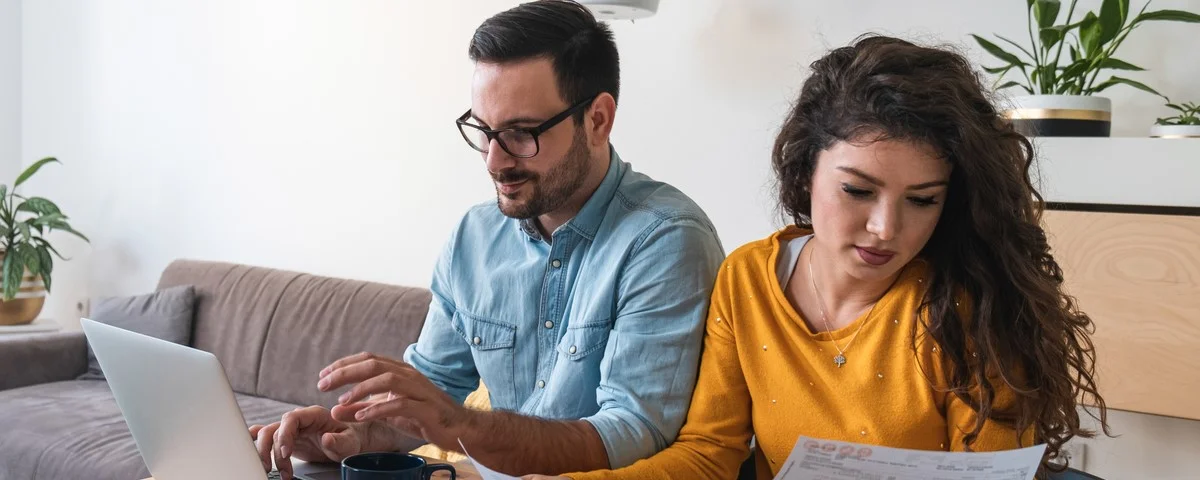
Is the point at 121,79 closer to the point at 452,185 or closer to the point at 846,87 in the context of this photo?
the point at 452,185

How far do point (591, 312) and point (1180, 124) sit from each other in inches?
50.0

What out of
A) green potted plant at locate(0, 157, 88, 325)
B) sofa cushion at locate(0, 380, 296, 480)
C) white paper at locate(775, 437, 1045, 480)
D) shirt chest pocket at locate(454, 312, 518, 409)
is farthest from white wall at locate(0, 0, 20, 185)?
white paper at locate(775, 437, 1045, 480)

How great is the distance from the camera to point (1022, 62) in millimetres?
2232

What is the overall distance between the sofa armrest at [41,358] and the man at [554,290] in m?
2.42

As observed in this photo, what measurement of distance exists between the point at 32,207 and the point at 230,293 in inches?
39.6

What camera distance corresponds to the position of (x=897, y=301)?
4.31 feet

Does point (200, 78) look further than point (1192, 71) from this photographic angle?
Yes

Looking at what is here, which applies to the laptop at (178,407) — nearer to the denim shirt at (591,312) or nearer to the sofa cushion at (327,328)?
the denim shirt at (591,312)

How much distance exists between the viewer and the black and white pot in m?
2.06

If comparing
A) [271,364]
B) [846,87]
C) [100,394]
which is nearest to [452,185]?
[271,364]

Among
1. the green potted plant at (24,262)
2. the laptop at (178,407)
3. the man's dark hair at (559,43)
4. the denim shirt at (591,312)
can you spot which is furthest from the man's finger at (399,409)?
the green potted plant at (24,262)

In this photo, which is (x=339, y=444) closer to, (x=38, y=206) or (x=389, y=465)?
(x=389, y=465)

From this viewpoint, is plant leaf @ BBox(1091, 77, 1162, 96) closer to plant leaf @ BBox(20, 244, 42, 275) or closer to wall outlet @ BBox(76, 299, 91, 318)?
plant leaf @ BBox(20, 244, 42, 275)

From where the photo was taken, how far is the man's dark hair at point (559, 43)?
1.47m
